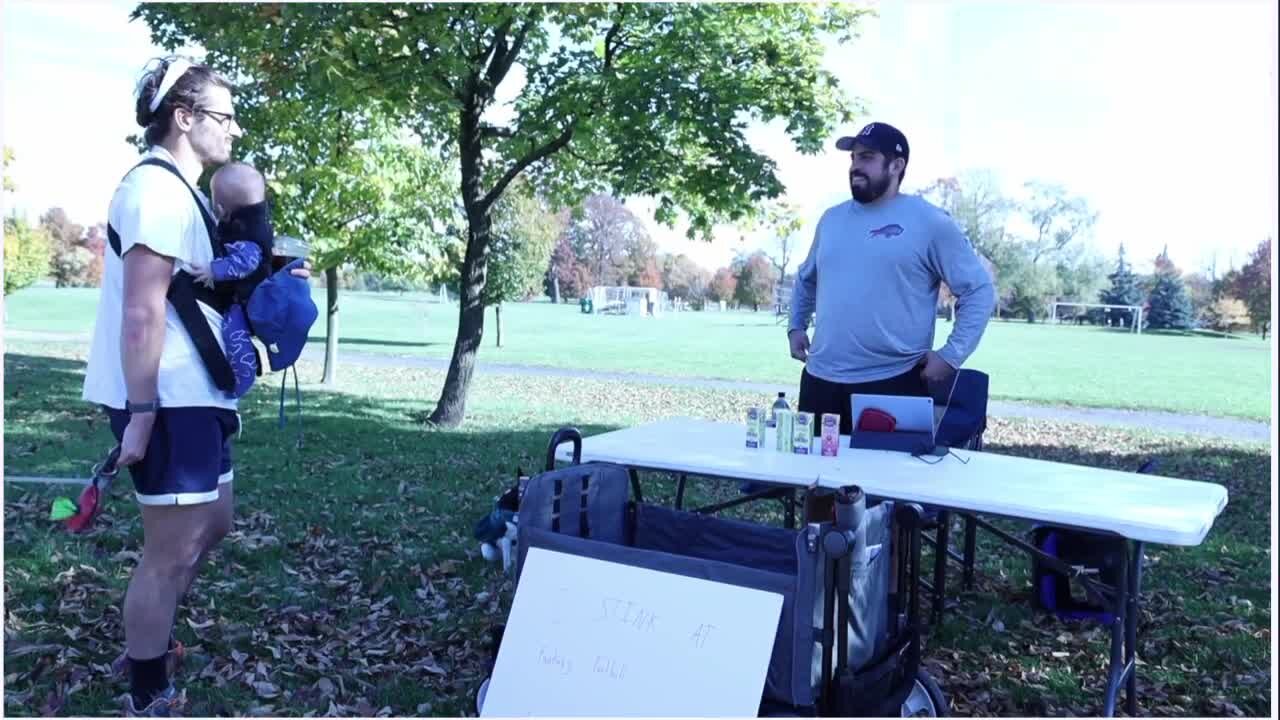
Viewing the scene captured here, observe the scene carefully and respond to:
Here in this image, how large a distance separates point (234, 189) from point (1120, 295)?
54.5m

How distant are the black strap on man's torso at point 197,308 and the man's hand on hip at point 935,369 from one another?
2.68 metres

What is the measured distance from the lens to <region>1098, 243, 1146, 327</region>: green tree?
50.0 m

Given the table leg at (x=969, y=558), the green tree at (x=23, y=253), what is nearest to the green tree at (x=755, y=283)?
the green tree at (x=23, y=253)

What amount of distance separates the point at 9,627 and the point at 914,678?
3566 millimetres

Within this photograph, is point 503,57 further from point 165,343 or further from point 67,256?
point 67,256

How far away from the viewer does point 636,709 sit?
8.20 feet

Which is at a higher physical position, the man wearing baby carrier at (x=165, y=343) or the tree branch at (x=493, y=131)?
the tree branch at (x=493, y=131)

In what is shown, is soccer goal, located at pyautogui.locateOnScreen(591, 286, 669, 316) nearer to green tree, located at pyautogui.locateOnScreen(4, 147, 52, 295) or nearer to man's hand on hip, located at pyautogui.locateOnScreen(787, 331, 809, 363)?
green tree, located at pyautogui.locateOnScreen(4, 147, 52, 295)

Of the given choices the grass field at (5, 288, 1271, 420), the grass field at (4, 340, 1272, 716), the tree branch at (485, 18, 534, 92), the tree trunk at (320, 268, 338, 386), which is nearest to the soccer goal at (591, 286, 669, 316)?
the grass field at (5, 288, 1271, 420)

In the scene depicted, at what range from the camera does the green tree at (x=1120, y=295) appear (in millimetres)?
50000

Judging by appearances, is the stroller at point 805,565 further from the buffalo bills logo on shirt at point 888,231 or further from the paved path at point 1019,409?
the paved path at point 1019,409

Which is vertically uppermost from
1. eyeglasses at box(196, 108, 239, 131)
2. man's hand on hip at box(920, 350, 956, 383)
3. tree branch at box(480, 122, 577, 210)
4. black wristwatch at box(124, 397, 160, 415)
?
tree branch at box(480, 122, 577, 210)

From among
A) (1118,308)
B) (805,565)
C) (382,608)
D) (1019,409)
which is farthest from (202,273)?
(1118,308)

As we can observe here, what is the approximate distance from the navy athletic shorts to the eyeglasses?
834mm
